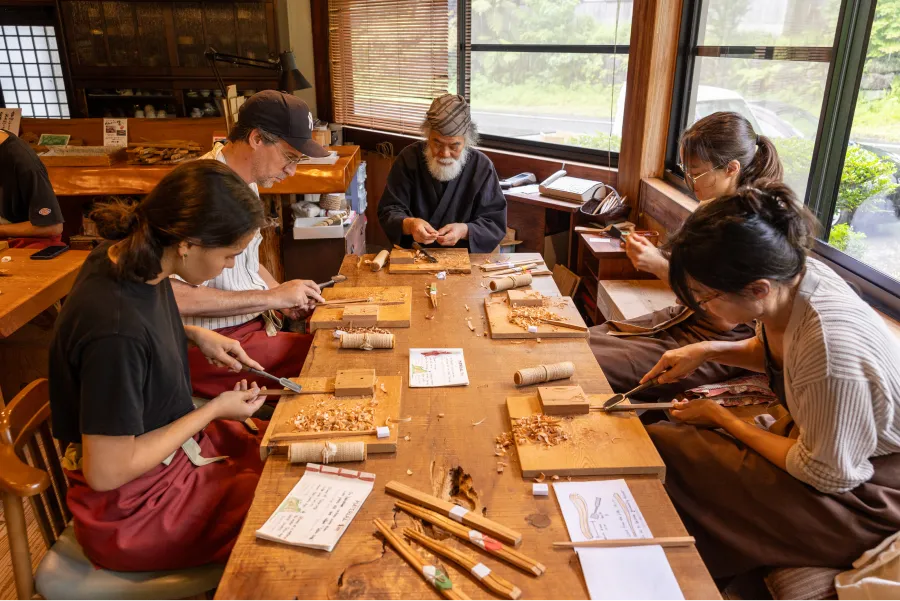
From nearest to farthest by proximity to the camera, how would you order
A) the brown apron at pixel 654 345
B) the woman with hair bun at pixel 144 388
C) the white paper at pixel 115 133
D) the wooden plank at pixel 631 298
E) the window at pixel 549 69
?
the woman with hair bun at pixel 144 388 → the brown apron at pixel 654 345 → the wooden plank at pixel 631 298 → the window at pixel 549 69 → the white paper at pixel 115 133

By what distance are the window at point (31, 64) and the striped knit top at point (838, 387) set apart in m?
7.41

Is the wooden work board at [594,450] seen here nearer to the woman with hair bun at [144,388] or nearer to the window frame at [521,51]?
the woman with hair bun at [144,388]

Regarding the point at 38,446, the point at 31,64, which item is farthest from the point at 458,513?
the point at 31,64

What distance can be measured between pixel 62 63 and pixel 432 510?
708 centimetres

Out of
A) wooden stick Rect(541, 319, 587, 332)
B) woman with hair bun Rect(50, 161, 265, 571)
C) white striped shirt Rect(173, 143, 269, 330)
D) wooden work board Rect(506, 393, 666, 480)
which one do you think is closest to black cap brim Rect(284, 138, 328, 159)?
white striped shirt Rect(173, 143, 269, 330)

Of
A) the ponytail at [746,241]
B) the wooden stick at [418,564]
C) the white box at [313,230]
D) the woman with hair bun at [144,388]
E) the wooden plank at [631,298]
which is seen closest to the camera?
the wooden stick at [418,564]

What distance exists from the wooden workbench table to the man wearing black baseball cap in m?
0.36

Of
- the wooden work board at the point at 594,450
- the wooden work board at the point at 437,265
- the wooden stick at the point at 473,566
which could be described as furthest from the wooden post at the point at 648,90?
the wooden stick at the point at 473,566

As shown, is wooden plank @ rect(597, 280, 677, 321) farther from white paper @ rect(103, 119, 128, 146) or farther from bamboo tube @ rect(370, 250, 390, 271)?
white paper @ rect(103, 119, 128, 146)

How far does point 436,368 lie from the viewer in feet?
6.07

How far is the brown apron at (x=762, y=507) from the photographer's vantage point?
1503 millimetres

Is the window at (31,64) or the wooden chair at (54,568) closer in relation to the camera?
the wooden chair at (54,568)

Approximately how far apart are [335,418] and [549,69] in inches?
158

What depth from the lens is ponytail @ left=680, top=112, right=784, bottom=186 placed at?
7.77 feet
